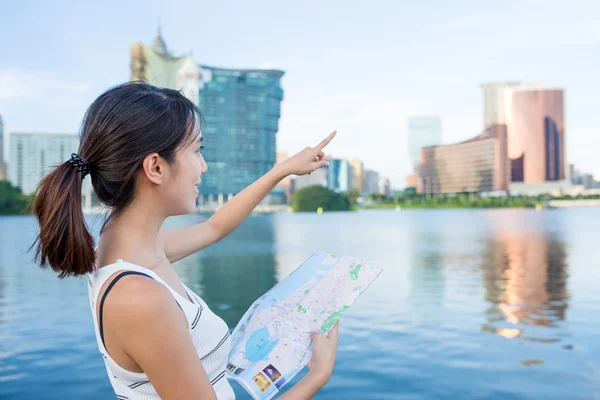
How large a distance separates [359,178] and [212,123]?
231 ft

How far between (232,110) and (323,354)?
400ft

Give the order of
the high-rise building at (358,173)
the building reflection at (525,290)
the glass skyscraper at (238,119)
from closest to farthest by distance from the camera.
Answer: the building reflection at (525,290)
the glass skyscraper at (238,119)
the high-rise building at (358,173)

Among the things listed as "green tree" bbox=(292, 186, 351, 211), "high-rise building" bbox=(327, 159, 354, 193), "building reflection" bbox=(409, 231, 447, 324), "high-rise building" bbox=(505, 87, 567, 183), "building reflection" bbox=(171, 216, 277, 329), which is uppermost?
"high-rise building" bbox=(505, 87, 567, 183)

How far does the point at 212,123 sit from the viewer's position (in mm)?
119062

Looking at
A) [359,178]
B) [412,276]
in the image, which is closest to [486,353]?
[412,276]

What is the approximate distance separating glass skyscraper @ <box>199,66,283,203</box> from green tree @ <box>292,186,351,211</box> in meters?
13.0

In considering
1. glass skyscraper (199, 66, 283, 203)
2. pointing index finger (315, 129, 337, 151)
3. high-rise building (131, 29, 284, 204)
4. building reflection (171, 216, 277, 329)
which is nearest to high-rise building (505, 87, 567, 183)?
high-rise building (131, 29, 284, 204)

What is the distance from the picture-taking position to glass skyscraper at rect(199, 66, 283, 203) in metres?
119

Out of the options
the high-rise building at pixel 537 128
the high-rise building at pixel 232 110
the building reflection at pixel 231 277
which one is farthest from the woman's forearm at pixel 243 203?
the high-rise building at pixel 537 128

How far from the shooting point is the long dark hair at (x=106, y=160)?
3.96 ft

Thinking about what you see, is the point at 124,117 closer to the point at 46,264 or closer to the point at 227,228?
the point at 46,264

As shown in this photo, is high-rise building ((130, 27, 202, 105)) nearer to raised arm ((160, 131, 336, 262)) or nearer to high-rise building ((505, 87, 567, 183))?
high-rise building ((505, 87, 567, 183))

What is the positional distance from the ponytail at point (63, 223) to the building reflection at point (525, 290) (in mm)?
7202

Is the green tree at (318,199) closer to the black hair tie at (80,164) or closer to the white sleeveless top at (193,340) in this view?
the white sleeveless top at (193,340)
